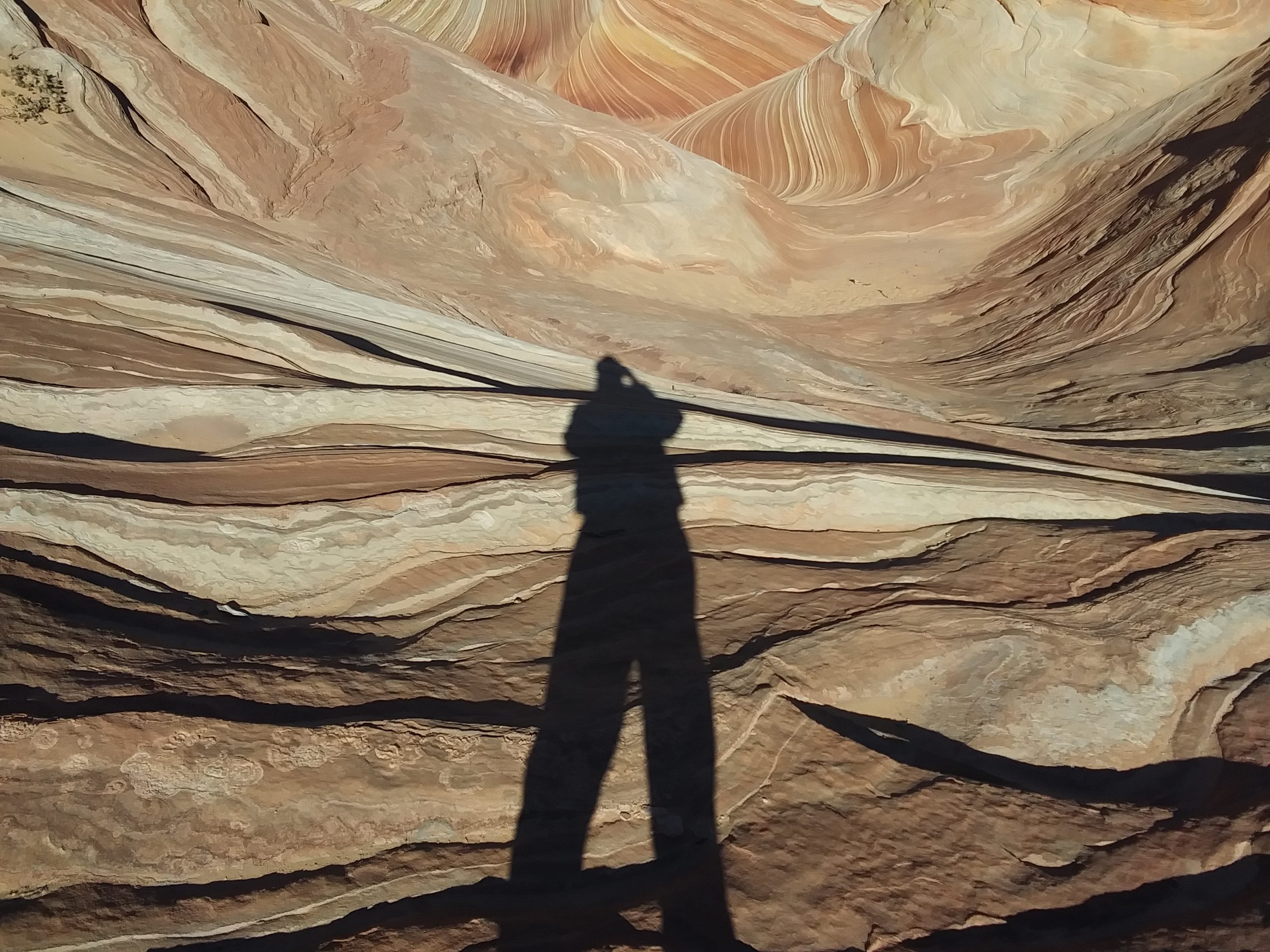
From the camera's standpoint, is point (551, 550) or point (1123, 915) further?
point (551, 550)

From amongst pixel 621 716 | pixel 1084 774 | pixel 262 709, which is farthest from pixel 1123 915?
pixel 262 709

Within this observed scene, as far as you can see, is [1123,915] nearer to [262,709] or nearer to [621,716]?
[621,716]

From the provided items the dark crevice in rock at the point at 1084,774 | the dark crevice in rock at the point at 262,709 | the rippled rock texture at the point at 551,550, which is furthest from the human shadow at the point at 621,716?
the dark crevice in rock at the point at 1084,774

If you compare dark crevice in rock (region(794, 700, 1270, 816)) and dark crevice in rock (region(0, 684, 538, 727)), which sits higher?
dark crevice in rock (region(0, 684, 538, 727))

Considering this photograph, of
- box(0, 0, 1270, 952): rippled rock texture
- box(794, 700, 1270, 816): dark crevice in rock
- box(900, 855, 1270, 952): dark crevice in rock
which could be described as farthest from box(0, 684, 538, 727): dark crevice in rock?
box(900, 855, 1270, 952): dark crevice in rock

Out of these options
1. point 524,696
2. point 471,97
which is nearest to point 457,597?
point 524,696

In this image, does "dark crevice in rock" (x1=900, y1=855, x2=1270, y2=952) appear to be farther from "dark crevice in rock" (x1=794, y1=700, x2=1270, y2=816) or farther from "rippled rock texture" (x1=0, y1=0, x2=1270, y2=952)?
"dark crevice in rock" (x1=794, y1=700, x2=1270, y2=816)

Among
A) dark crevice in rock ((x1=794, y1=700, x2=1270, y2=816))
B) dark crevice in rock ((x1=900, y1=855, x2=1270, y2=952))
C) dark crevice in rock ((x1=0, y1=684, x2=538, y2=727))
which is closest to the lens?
dark crevice in rock ((x1=900, y1=855, x2=1270, y2=952))
